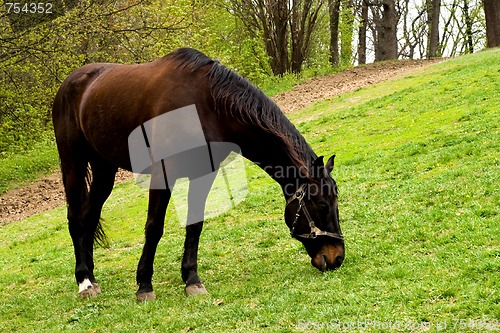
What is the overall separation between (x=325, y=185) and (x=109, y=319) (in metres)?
2.54

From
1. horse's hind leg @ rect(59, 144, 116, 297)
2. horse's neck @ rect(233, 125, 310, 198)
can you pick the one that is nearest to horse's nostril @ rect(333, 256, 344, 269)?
horse's neck @ rect(233, 125, 310, 198)

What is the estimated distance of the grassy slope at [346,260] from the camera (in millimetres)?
4609

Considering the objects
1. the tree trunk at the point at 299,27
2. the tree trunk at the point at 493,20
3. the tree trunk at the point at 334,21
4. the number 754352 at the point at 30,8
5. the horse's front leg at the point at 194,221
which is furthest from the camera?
the tree trunk at the point at 334,21

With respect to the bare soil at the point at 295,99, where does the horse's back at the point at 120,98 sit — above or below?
above

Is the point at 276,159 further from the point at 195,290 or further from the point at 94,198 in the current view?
the point at 94,198

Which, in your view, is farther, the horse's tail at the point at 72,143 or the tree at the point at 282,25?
the tree at the point at 282,25

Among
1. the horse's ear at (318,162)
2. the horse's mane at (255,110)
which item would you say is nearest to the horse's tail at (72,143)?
the horse's mane at (255,110)

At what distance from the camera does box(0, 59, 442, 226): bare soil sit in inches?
Result: 669

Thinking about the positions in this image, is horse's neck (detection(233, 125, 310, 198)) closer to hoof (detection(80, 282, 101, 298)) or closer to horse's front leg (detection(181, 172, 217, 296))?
horse's front leg (detection(181, 172, 217, 296))

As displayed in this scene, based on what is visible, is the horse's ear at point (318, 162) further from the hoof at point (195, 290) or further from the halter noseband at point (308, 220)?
the hoof at point (195, 290)

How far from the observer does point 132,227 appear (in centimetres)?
1088

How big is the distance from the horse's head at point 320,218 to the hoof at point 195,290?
1.19 meters

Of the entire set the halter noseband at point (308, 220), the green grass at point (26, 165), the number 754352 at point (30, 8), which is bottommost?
the green grass at point (26, 165)

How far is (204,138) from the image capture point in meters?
5.74
